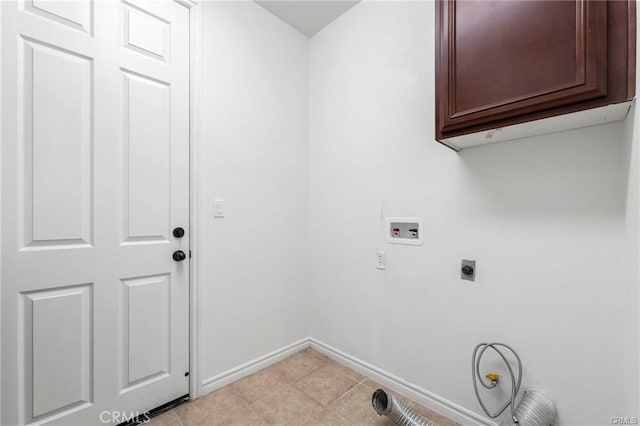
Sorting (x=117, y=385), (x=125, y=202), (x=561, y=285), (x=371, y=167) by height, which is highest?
(x=371, y=167)

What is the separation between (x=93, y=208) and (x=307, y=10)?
1944 mm

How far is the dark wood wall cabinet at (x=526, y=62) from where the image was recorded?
856 mm

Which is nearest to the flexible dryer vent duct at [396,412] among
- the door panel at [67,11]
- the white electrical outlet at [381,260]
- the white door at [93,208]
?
the white electrical outlet at [381,260]

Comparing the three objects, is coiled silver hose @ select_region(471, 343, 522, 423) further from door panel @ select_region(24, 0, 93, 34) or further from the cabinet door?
door panel @ select_region(24, 0, 93, 34)

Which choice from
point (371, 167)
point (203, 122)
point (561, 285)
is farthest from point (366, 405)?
point (203, 122)

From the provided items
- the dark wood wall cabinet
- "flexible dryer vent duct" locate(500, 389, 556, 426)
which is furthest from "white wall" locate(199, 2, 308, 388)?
"flexible dryer vent duct" locate(500, 389, 556, 426)

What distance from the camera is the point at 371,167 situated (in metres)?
1.88

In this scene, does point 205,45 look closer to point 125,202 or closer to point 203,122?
point 203,122

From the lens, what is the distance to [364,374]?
74.0 inches

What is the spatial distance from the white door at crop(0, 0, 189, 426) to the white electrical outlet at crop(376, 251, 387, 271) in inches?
48.3

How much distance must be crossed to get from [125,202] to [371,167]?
1492 millimetres

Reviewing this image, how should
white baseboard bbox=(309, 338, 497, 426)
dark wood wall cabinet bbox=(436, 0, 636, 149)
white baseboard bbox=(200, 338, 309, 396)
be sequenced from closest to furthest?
dark wood wall cabinet bbox=(436, 0, 636, 149) → white baseboard bbox=(309, 338, 497, 426) → white baseboard bbox=(200, 338, 309, 396)

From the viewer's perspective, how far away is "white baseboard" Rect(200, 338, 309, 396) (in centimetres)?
170

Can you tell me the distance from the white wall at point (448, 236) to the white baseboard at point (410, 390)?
42mm
